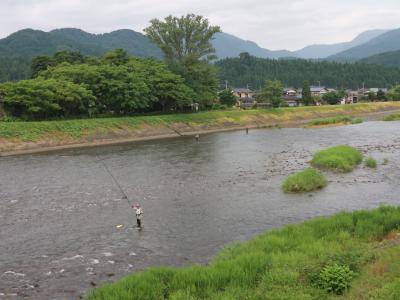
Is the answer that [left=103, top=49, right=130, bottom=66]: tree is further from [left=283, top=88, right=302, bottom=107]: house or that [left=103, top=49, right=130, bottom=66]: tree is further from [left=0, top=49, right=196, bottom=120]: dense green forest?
[left=283, top=88, right=302, bottom=107]: house

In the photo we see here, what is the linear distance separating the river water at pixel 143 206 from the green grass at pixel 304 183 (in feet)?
2.21

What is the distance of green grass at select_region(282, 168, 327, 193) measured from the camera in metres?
25.0

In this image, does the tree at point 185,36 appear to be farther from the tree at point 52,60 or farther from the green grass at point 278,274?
the green grass at point 278,274

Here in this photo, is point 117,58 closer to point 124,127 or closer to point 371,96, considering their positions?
point 124,127

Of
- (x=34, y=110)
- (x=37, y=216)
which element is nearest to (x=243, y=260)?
(x=37, y=216)

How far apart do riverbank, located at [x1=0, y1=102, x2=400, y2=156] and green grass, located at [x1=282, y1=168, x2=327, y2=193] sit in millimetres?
33309

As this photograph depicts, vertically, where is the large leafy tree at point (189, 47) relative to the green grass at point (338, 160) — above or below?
above

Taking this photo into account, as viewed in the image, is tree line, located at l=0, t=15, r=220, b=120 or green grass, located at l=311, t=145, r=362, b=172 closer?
green grass, located at l=311, t=145, r=362, b=172

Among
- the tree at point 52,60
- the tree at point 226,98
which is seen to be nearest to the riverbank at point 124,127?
the tree at point 226,98

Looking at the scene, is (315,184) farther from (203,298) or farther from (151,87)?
(151,87)

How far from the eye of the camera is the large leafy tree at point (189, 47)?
7788 centimetres

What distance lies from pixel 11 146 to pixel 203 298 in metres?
43.5

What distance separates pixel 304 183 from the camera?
83.1 ft

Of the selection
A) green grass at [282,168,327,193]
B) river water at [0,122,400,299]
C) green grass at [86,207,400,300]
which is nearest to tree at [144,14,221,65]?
river water at [0,122,400,299]
